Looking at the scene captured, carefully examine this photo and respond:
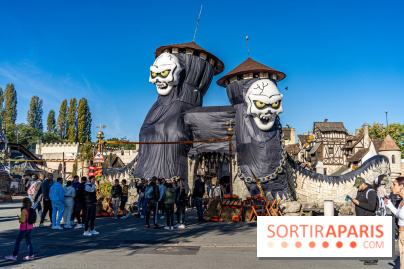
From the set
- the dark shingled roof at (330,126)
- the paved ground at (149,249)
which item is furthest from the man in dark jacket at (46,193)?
the dark shingled roof at (330,126)

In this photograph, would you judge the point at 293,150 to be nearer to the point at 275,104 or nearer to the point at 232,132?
the point at 232,132

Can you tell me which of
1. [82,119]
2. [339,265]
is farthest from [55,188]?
[82,119]

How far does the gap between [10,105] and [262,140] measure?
2264 inches

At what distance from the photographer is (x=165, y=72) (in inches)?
867

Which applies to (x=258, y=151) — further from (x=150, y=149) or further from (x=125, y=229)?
(x=125, y=229)

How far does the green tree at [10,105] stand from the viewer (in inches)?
2375

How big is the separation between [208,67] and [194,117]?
4353 mm

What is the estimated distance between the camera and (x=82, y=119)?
62.7 meters

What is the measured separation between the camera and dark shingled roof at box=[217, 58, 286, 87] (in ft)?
71.2

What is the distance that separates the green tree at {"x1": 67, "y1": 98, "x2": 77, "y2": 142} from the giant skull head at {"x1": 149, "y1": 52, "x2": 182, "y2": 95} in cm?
4519

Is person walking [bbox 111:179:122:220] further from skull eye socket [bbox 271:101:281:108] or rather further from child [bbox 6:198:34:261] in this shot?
skull eye socket [bbox 271:101:281:108]

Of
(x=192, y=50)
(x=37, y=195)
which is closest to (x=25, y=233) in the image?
(x=37, y=195)

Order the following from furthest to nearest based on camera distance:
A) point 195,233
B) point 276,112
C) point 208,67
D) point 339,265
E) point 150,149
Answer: point 208,67 → point 150,149 → point 276,112 → point 195,233 → point 339,265

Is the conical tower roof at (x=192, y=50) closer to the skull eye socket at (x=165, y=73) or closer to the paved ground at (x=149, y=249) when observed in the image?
the skull eye socket at (x=165, y=73)
